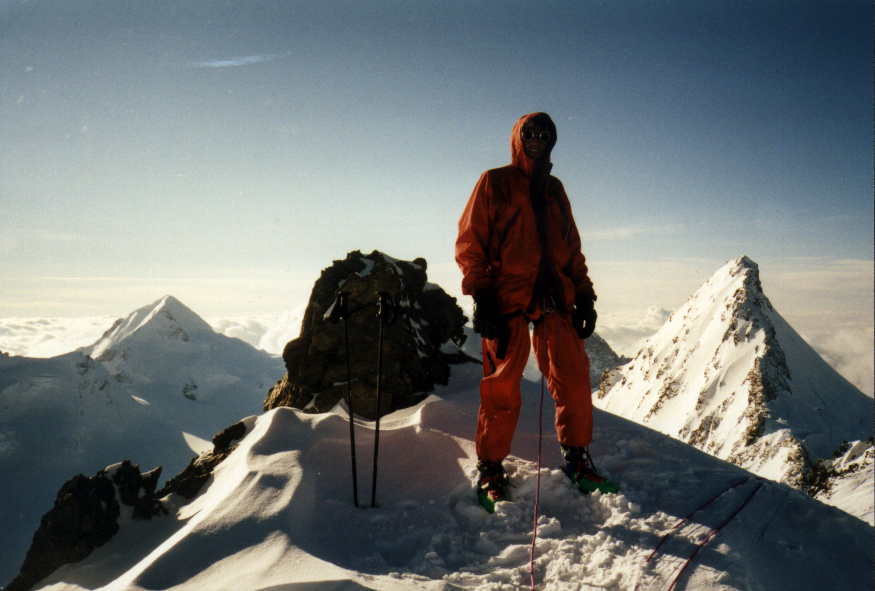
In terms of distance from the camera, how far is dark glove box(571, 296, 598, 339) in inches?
189

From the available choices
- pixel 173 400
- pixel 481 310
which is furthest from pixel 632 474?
pixel 173 400

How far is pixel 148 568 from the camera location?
3.27 meters

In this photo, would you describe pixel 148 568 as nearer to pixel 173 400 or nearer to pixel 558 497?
pixel 558 497

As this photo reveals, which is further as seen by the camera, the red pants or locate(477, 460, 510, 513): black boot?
the red pants

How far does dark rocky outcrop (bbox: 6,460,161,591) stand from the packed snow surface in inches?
6.8

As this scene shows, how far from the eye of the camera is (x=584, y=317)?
482 cm

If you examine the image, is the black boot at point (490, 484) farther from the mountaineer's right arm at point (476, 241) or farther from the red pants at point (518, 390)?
the mountaineer's right arm at point (476, 241)

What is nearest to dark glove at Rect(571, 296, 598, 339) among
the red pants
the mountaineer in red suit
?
the mountaineer in red suit

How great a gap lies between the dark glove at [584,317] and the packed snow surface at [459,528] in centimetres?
136

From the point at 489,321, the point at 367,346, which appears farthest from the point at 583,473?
the point at 367,346

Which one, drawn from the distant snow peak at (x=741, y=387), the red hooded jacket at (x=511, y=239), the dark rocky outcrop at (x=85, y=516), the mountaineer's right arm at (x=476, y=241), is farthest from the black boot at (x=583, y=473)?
the distant snow peak at (x=741, y=387)

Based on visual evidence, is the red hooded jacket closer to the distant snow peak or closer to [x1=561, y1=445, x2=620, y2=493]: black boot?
[x1=561, y1=445, x2=620, y2=493]: black boot

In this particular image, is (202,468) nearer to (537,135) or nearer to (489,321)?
(489,321)

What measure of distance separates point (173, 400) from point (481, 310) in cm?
19895
